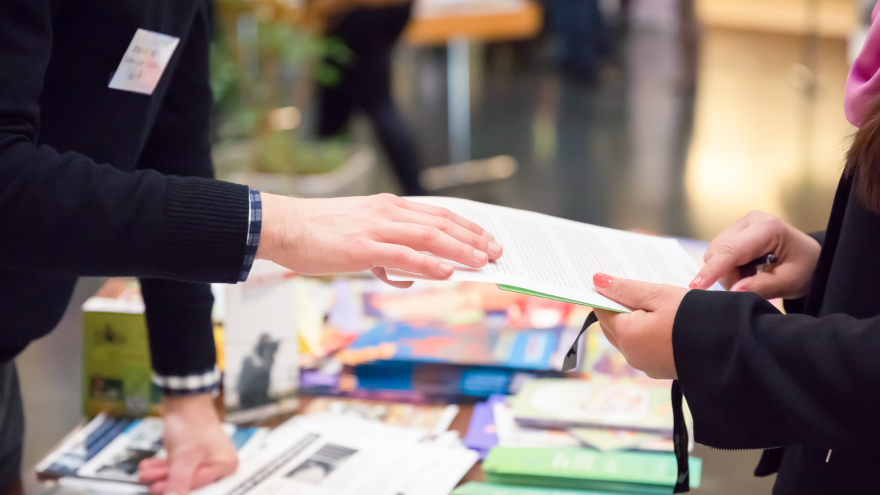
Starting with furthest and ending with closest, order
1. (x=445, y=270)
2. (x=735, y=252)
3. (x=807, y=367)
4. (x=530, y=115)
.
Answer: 1. (x=530, y=115)
2. (x=735, y=252)
3. (x=445, y=270)
4. (x=807, y=367)

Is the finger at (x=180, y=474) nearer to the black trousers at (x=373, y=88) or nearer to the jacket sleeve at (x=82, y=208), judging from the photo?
the jacket sleeve at (x=82, y=208)

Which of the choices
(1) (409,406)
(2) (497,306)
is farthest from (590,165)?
(1) (409,406)

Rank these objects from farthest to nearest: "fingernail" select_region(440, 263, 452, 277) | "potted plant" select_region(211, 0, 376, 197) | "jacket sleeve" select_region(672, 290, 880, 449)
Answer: "potted plant" select_region(211, 0, 376, 197), "fingernail" select_region(440, 263, 452, 277), "jacket sleeve" select_region(672, 290, 880, 449)

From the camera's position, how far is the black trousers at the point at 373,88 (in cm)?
367

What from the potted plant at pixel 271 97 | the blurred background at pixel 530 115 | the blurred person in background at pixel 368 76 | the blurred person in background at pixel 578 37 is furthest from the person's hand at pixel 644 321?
the blurred person in background at pixel 578 37

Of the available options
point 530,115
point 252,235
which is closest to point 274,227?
point 252,235

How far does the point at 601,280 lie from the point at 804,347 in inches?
8.4

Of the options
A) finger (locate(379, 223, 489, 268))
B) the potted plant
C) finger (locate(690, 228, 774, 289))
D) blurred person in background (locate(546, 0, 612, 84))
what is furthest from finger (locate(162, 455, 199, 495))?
blurred person in background (locate(546, 0, 612, 84))

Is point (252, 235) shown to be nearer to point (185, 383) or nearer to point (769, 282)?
point (185, 383)

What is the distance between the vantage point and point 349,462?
1.08 metres

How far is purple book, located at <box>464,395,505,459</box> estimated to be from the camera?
110cm

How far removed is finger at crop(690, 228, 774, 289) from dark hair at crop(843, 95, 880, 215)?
22 cm

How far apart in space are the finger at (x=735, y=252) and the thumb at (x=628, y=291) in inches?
5.3

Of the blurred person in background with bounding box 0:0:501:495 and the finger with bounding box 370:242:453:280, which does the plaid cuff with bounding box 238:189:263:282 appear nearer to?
the blurred person in background with bounding box 0:0:501:495
